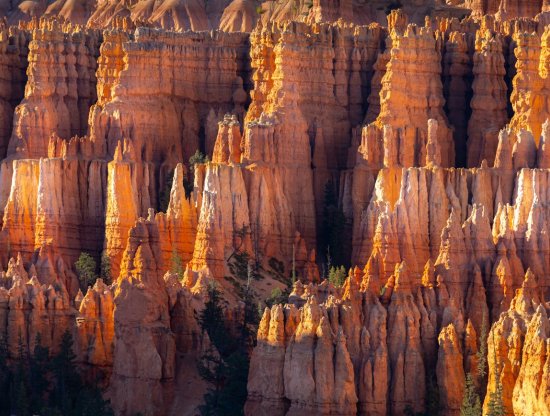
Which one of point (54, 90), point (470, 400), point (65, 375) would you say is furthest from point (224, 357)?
point (54, 90)

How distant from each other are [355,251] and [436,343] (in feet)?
35.7

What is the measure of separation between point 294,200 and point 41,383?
12.7 m

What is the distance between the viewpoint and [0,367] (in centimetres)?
8694

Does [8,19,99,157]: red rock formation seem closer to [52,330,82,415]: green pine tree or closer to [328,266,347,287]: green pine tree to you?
[328,266,347,287]: green pine tree

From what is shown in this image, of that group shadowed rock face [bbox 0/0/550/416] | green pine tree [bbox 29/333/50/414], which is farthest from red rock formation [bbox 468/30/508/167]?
green pine tree [bbox 29/333/50/414]

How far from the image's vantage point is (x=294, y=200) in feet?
316

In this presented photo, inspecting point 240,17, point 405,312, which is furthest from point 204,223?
point 240,17

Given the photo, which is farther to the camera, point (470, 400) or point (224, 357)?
point (224, 357)

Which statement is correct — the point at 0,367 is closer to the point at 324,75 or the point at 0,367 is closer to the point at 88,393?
the point at 88,393

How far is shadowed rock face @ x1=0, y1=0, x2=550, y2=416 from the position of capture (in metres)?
81.6

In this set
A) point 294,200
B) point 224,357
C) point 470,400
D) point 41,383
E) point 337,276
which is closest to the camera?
point 470,400

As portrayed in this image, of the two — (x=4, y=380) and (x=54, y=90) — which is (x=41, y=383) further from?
(x=54, y=90)

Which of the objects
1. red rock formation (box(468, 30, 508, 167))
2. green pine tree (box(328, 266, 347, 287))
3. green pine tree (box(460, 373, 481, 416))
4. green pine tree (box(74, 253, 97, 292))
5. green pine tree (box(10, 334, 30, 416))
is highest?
red rock formation (box(468, 30, 508, 167))

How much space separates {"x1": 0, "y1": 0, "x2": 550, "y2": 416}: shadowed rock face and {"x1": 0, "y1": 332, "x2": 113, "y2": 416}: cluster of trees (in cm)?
72
